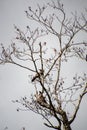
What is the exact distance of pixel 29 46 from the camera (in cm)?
833

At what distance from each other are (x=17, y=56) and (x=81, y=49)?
9.56 feet

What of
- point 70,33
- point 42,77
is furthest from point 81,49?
point 42,77

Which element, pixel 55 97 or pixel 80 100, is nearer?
pixel 80 100

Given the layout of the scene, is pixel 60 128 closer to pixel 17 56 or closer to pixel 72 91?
pixel 72 91

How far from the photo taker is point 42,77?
8.25m

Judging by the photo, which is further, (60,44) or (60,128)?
(60,44)

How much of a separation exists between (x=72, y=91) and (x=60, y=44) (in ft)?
7.02

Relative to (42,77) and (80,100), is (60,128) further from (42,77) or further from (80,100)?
(42,77)

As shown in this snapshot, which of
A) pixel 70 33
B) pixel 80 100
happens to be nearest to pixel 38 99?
pixel 80 100

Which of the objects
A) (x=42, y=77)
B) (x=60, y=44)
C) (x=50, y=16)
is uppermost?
(x=50, y=16)

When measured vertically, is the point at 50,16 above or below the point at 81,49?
above

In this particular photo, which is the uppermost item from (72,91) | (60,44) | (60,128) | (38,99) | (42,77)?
(60,44)

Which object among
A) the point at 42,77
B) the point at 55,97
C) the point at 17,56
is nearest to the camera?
the point at 42,77

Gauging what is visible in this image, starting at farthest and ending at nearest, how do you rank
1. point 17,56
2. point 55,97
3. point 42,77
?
point 55,97
point 17,56
point 42,77
